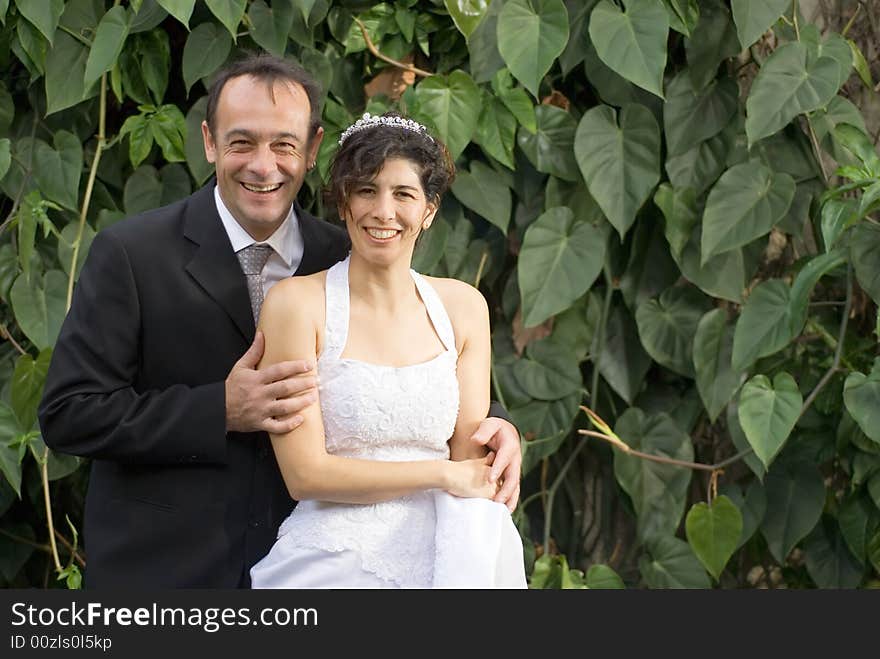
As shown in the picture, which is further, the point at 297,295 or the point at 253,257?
the point at 253,257

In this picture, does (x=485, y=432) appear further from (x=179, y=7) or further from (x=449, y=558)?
(x=179, y=7)

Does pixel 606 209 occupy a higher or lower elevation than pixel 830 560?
higher

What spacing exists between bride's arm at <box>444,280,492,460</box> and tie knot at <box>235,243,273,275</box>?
11.4 inches

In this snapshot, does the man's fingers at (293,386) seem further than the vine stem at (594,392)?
No

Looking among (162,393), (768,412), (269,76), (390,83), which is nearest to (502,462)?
(162,393)

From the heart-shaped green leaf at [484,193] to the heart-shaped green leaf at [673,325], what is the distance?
304 millimetres

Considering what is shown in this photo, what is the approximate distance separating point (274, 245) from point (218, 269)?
9cm

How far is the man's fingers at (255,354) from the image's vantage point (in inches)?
56.6

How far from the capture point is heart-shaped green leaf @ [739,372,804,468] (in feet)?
6.40

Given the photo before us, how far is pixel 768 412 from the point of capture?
198cm

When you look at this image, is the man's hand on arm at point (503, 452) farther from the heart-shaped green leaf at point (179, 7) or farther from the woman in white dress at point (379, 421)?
the heart-shaped green leaf at point (179, 7)

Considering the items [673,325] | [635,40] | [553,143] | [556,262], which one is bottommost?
[673,325]

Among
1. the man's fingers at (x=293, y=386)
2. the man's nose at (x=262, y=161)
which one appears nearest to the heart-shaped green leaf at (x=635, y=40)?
the man's nose at (x=262, y=161)

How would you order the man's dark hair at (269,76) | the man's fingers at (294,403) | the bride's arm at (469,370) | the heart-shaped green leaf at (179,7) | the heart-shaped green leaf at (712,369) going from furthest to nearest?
the heart-shaped green leaf at (712,369), the heart-shaped green leaf at (179,7), the man's dark hair at (269,76), the bride's arm at (469,370), the man's fingers at (294,403)
